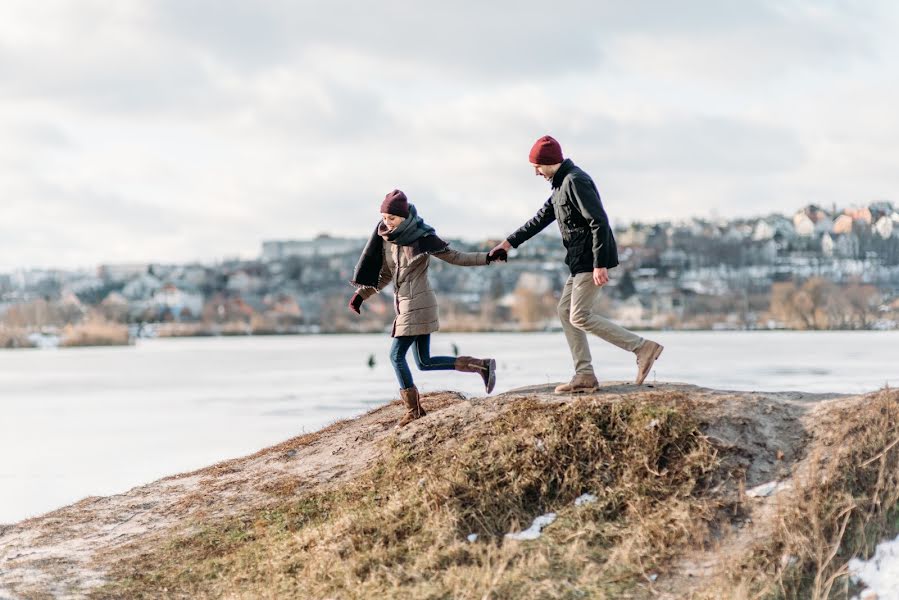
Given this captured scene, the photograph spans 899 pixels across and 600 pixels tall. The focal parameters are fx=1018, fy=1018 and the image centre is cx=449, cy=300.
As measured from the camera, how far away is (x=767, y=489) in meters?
6.74

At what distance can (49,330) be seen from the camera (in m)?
77.4

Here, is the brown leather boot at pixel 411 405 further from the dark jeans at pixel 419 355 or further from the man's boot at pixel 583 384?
the man's boot at pixel 583 384

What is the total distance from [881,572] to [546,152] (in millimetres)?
3824

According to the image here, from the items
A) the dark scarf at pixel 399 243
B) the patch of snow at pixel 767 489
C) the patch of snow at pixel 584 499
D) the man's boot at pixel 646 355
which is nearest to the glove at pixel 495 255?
the dark scarf at pixel 399 243

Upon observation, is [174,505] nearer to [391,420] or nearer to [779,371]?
[391,420]

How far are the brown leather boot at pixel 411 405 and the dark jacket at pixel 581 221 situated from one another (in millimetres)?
1879

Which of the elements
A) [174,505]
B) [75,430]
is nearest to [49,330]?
[75,430]

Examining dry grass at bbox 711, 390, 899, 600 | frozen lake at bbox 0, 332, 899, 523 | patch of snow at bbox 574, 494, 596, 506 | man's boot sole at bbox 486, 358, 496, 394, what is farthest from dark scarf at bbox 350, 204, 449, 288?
dry grass at bbox 711, 390, 899, 600

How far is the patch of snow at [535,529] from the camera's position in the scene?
21.9ft

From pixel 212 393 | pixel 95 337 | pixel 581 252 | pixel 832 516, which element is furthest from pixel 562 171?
pixel 95 337

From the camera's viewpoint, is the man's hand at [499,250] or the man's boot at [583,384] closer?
the man's boot at [583,384]

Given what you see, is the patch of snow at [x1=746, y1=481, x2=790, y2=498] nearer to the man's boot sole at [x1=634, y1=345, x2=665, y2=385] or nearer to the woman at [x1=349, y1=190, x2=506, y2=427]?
the man's boot sole at [x1=634, y1=345, x2=665, y2=385]

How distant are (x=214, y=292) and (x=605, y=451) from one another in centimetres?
11340

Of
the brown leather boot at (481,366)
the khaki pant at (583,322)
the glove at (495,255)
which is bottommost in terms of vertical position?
the brown leather boot at (481,366)
